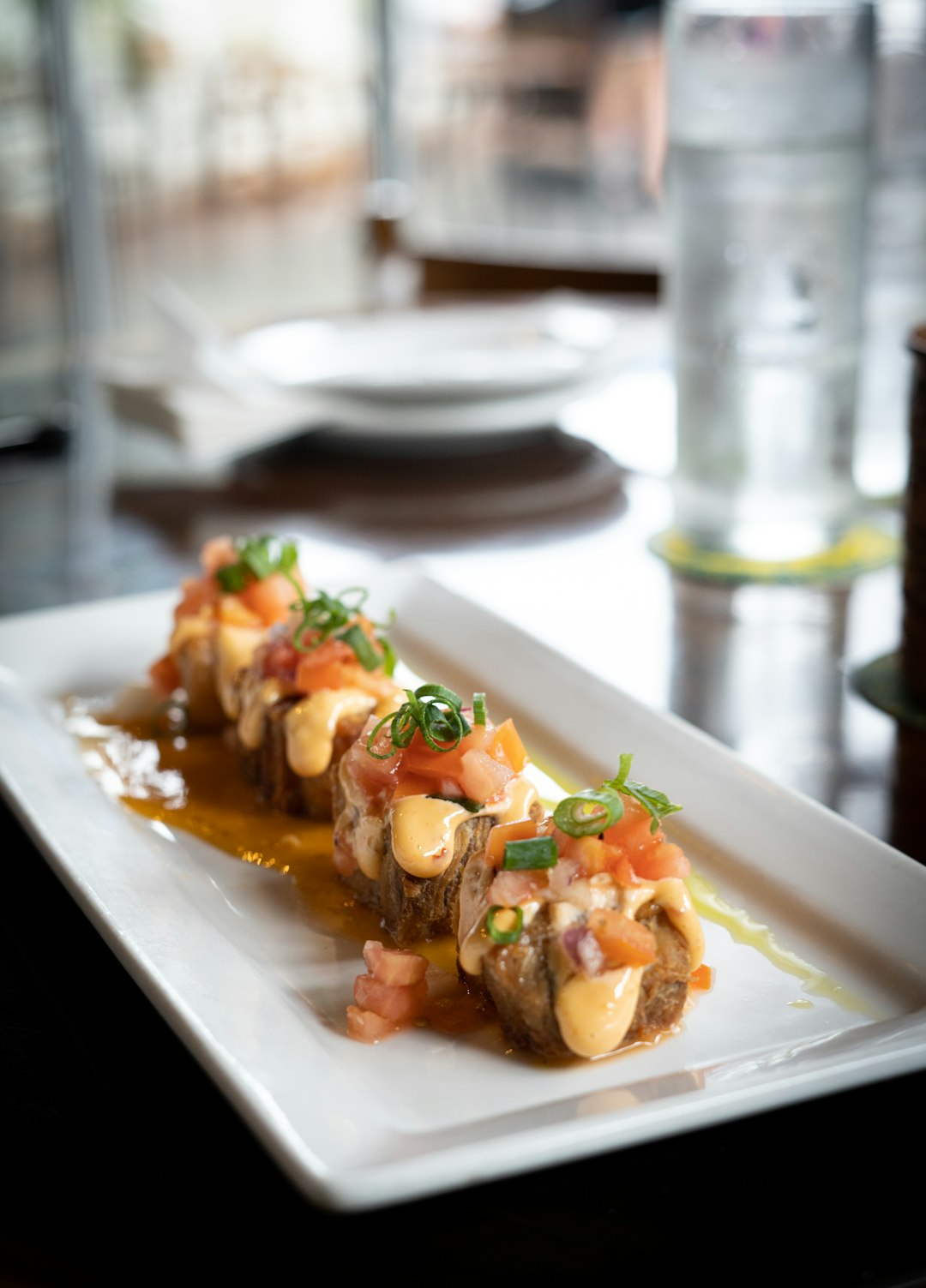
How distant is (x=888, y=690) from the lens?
75.4 inches

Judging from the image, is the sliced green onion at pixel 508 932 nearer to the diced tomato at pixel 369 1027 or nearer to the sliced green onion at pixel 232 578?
the diced tomato at pixel 369 1027

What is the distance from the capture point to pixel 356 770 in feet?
4.95

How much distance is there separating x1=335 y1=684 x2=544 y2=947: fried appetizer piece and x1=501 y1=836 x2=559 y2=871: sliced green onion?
15cm

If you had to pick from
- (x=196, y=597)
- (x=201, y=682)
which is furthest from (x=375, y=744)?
(x=196, y=597)

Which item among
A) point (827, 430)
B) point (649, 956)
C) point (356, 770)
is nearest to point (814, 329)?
point (827, 430)

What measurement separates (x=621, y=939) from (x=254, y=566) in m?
0.93

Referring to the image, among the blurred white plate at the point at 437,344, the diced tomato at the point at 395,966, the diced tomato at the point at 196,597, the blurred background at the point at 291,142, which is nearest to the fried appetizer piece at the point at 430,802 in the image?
the diced tomato at the point at 395,966

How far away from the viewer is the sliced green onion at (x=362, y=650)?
1.74 meters

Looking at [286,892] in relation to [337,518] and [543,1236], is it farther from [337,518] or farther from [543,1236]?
[337,518]

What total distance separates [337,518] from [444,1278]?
1815 millimetres

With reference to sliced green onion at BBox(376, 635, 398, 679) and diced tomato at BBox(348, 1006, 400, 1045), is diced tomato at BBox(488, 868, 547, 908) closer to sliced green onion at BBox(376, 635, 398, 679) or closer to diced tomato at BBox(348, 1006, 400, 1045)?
diced tomato at BBox(348, 1006, 400, 1045)

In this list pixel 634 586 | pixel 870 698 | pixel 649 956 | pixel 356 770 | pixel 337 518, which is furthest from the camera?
pixel 337 518

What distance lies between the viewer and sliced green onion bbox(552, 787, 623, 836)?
1.25 metres

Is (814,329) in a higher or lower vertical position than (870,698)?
higher
